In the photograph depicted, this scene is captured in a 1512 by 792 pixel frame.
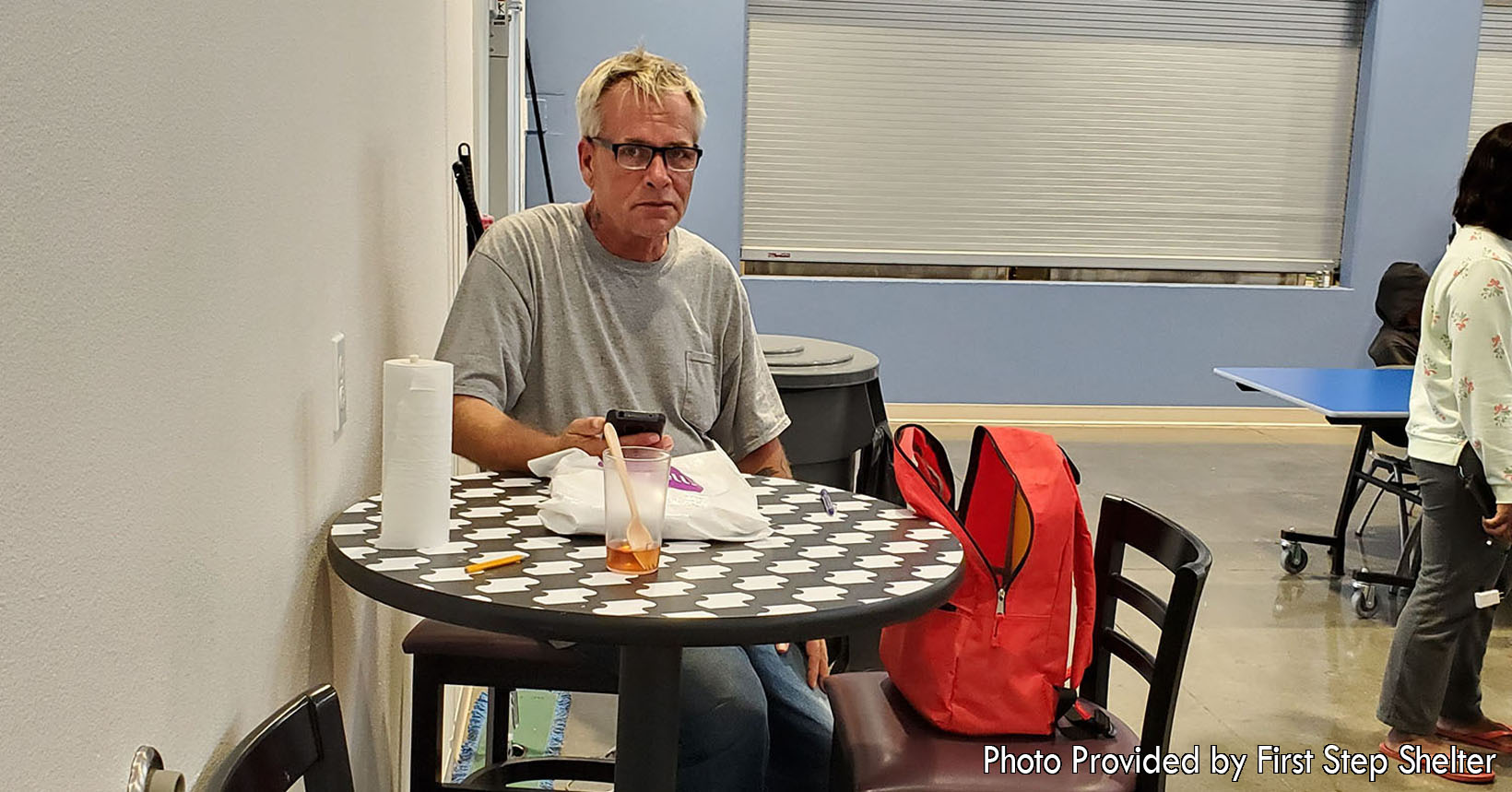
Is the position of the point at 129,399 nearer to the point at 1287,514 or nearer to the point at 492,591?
the point at 492,591

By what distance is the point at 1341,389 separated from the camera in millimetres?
4469

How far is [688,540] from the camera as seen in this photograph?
1675mm

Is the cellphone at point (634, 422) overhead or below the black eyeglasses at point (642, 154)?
below

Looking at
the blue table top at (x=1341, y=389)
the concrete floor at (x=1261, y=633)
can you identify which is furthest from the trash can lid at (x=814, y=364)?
the blue table top at (x=1341, y=389)

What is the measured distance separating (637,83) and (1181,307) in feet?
21.1

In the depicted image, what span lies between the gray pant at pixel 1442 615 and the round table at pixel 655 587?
1.83m

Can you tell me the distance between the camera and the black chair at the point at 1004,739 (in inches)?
67.7

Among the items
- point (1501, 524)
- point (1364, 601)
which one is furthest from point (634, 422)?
point (1364, 601)

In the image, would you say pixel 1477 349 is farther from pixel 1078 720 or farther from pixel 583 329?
pixel 583 329

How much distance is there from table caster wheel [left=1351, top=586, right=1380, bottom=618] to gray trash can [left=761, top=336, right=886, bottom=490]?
2.01 m

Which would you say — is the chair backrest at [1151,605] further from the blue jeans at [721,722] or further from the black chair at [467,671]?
the black chair at [467,671]

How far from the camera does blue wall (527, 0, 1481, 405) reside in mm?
7770

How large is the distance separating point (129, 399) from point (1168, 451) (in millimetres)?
6770

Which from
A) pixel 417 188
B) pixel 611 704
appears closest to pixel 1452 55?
pixel 611 704
